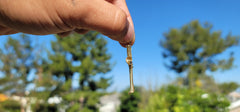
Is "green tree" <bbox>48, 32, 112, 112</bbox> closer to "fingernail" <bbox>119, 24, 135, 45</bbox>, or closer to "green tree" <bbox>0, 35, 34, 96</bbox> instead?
"green tree" <bbox>0, 35, 34, 96</bbox>

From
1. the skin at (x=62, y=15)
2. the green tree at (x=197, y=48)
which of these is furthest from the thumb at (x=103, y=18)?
the green tree at (x=197, y=48)

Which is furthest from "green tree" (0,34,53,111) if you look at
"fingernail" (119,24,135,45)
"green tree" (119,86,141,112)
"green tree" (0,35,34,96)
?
"fingernail" (119,24,135,45)

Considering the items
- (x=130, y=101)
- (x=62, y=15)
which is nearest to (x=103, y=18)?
(x=62, y=15)

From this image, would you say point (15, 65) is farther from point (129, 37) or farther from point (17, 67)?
point (129, 37)

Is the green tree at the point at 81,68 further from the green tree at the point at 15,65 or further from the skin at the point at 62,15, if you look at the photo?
the skin at the point at 62,15

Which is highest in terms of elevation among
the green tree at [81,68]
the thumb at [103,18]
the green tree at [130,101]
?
the green tree at [81,68]

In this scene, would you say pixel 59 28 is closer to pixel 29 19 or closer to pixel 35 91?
pixel 29 19
